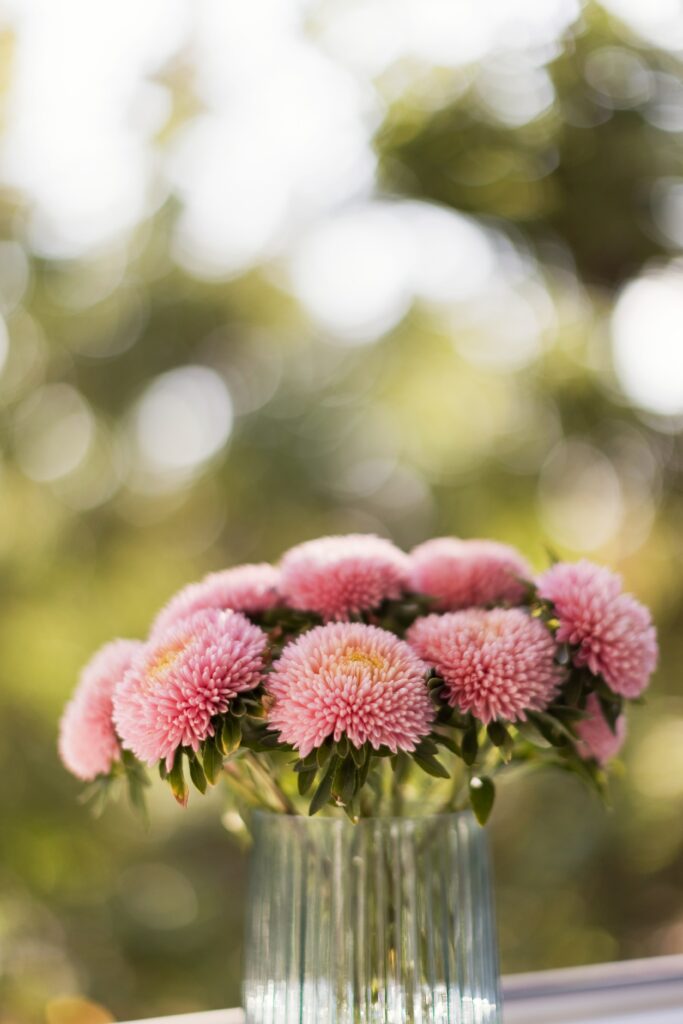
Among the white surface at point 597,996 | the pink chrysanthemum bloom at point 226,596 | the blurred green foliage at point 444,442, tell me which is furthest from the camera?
the blurred green foliage at point 444,442

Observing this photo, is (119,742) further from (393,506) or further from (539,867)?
(539,867)

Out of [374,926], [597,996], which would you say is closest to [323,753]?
[374,926]

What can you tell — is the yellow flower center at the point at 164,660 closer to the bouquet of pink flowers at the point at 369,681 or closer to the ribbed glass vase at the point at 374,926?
the bouquet of pink flowers at the point at 369,681

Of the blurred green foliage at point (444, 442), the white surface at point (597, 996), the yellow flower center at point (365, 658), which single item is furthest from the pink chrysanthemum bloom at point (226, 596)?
the blurred green foliage at point (444, 442)

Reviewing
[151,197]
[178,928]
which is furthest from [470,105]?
[178,928]

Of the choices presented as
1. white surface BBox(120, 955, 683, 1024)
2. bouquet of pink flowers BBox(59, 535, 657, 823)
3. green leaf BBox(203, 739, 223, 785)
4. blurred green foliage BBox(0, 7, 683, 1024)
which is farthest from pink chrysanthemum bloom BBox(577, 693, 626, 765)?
blurred green foliage BBox(0, 7, 683, 1024)

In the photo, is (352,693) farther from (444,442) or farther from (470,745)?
(444,442)
